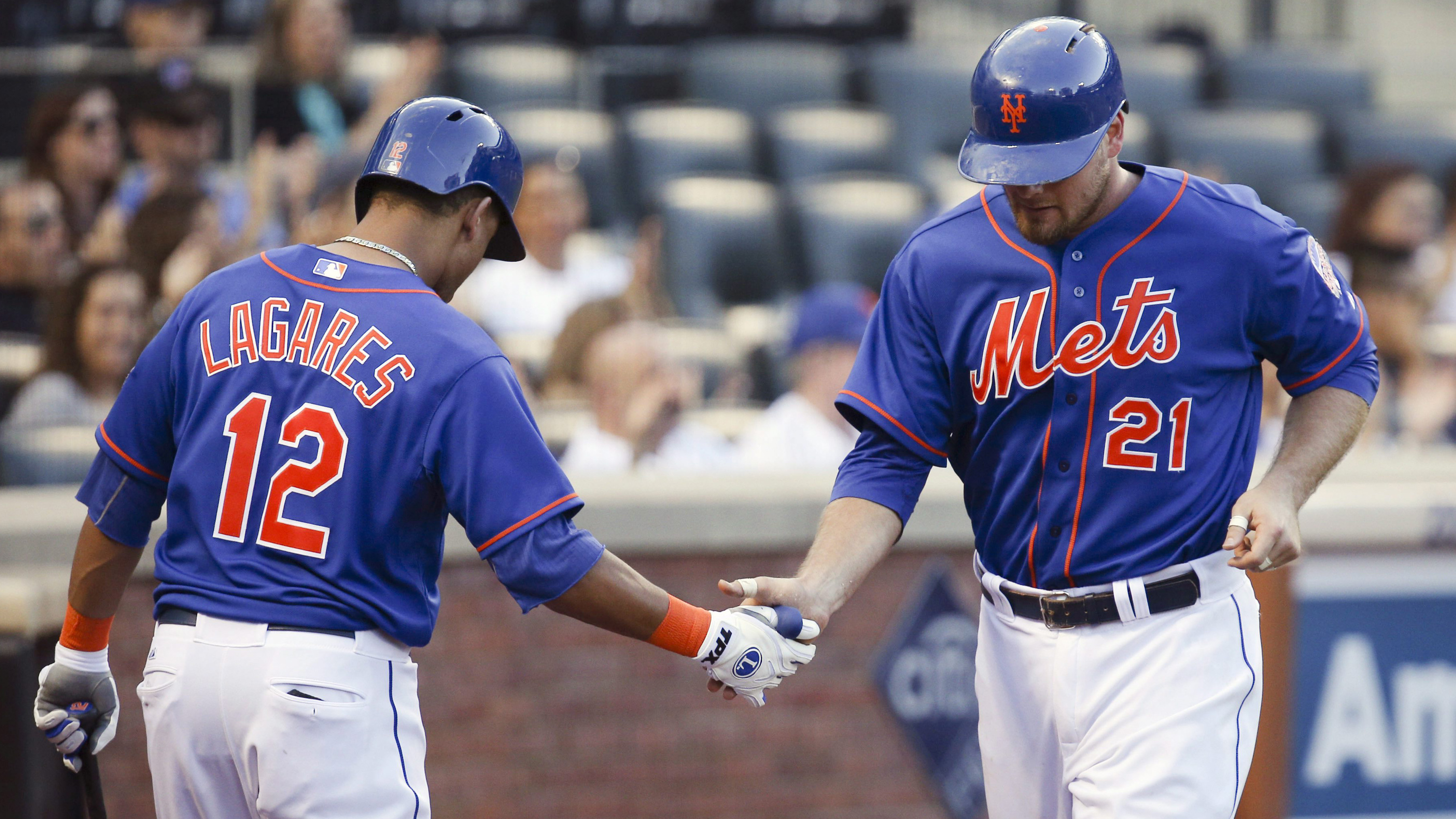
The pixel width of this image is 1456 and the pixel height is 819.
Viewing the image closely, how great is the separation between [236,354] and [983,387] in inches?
55.1

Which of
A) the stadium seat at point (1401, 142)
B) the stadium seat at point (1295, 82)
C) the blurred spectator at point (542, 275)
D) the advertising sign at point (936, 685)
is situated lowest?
the advertising sign at point (936, 685)

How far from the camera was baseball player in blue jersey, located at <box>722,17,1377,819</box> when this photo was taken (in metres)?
2.65

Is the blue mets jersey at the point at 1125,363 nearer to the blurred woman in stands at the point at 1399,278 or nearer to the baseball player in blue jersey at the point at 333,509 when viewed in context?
the baseball player in blue jersey at the point at 333,509

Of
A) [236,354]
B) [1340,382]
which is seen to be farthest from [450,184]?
[1340,382]

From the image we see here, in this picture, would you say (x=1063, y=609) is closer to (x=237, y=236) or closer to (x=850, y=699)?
(x=850, y=699)

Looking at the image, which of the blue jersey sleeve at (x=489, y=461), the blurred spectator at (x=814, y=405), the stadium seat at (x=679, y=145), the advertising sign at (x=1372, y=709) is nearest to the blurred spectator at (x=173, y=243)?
the blurred spectator at (x=814, y=405)

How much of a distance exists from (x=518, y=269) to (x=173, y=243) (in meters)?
1.33

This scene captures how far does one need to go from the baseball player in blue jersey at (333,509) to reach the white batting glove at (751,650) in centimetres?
15

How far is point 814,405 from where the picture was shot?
5016 millimetres

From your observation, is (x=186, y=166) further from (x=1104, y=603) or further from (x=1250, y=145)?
(x=1250, y=145)

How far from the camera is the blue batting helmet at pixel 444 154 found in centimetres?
260

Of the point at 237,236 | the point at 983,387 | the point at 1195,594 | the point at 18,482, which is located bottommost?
the point at 18,482

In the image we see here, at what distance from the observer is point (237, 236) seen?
573 centimetres

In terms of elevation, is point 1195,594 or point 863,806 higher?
point 1195,594
